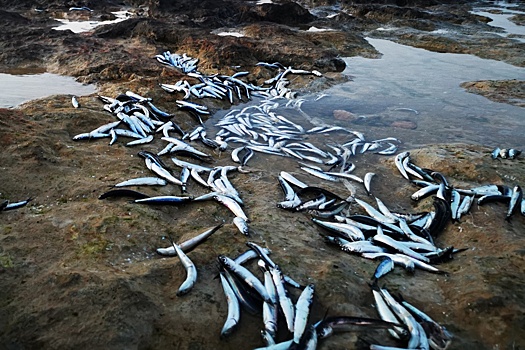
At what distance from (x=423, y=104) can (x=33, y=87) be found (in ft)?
34.7

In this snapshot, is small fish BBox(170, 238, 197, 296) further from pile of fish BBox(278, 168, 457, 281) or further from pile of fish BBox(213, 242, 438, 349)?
pile of fish BBox(278, 168, 457, 281)

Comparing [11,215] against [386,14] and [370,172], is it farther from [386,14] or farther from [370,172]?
[386,14]

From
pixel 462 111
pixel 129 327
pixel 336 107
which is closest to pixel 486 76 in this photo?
pixel 462 111

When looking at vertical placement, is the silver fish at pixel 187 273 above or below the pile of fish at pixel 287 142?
above

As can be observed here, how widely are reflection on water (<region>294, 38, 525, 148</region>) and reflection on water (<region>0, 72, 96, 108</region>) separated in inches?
250

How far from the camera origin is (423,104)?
10922 mm

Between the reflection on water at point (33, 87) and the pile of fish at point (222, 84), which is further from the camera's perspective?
the pile of fish at point (222, 84)

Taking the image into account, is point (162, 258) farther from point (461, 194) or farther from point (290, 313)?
point (461, 194)

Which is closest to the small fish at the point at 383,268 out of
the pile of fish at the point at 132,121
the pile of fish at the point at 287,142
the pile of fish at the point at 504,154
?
the pile of fish at the point at 287,142

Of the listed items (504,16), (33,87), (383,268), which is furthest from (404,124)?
(504,16)

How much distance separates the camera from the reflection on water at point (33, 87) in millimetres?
9742

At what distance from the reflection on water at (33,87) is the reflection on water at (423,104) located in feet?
20.9

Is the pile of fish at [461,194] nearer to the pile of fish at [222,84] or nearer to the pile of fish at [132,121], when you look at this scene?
the pile of fish at [132,121]

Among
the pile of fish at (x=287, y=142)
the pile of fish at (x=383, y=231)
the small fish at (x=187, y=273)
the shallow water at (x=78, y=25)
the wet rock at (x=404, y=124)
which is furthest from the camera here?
the shallow water at (x=78, y=25)
